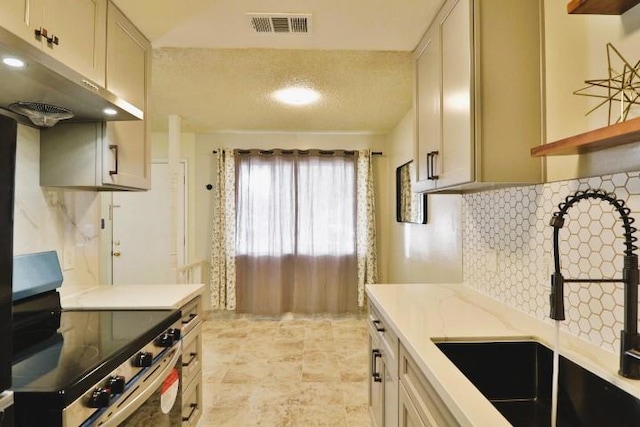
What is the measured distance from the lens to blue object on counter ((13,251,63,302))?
1405 millimetres

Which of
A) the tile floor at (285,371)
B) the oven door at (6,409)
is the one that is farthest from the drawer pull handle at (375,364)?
the oven door at (6,409)

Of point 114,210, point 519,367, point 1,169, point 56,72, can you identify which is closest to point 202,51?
point 56,72

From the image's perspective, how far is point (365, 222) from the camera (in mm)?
4551

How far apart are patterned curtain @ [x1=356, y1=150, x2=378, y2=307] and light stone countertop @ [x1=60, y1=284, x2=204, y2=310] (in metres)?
2.67

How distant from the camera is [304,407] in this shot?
2525 millimetres

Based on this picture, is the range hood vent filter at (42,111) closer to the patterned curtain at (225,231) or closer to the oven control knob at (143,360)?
the oven control knob at (143,360)

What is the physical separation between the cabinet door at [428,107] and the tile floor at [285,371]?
5.54 ft

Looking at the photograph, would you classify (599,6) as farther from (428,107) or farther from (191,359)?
(191,359)

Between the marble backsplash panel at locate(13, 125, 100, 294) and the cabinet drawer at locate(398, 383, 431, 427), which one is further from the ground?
the marble backsplash panel at locate(13, 125, 100, 294)

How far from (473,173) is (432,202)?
5.40 ft

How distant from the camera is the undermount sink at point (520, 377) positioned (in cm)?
112

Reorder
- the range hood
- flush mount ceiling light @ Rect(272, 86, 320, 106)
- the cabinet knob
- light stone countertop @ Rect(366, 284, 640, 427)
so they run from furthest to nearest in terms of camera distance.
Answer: flush mount ceiling light @ Rect(272, 86, 320, 106) < the cabinet knob < the range hood < light stone countertop @ Rect(366, 284, 640, 427)

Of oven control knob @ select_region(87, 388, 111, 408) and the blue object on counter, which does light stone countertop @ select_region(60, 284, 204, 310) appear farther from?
oven control knob @ select_region(87, 388, 111, 408)

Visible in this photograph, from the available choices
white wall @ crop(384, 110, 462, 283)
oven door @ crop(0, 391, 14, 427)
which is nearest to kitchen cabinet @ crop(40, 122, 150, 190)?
oven door @ crop(0, 391, 14, 427)
